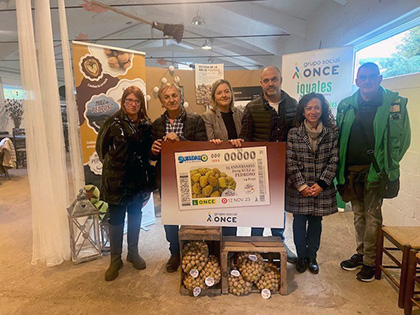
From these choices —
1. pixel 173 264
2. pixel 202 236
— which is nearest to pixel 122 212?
pixel 173 264

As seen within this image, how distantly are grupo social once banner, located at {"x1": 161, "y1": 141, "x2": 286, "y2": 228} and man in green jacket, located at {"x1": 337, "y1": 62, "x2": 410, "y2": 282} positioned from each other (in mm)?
584

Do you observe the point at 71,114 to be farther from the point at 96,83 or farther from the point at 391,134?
the point at 391,134

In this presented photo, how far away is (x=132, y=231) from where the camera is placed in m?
2.33

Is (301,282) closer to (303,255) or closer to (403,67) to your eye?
(303,255)

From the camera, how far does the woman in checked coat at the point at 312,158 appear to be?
2.01 m

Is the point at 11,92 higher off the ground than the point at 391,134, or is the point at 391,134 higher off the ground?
the point at 11,92

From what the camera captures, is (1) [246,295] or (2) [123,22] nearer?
(1) [246,295]

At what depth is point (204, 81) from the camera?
14.5 ft

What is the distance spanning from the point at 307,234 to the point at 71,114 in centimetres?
224

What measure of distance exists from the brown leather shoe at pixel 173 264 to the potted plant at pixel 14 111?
28.6 ft

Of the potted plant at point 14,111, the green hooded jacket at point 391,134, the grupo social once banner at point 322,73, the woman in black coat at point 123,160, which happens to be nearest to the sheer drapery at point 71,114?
the woman in black coat at point 123,160

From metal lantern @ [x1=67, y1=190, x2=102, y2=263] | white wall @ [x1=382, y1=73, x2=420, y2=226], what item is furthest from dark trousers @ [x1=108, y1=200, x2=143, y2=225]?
white wall @ [x1=382, y1=73, x2=420, y2=226]

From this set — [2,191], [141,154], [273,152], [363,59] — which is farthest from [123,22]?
[273,152]

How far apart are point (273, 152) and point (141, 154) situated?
38.3 inches
